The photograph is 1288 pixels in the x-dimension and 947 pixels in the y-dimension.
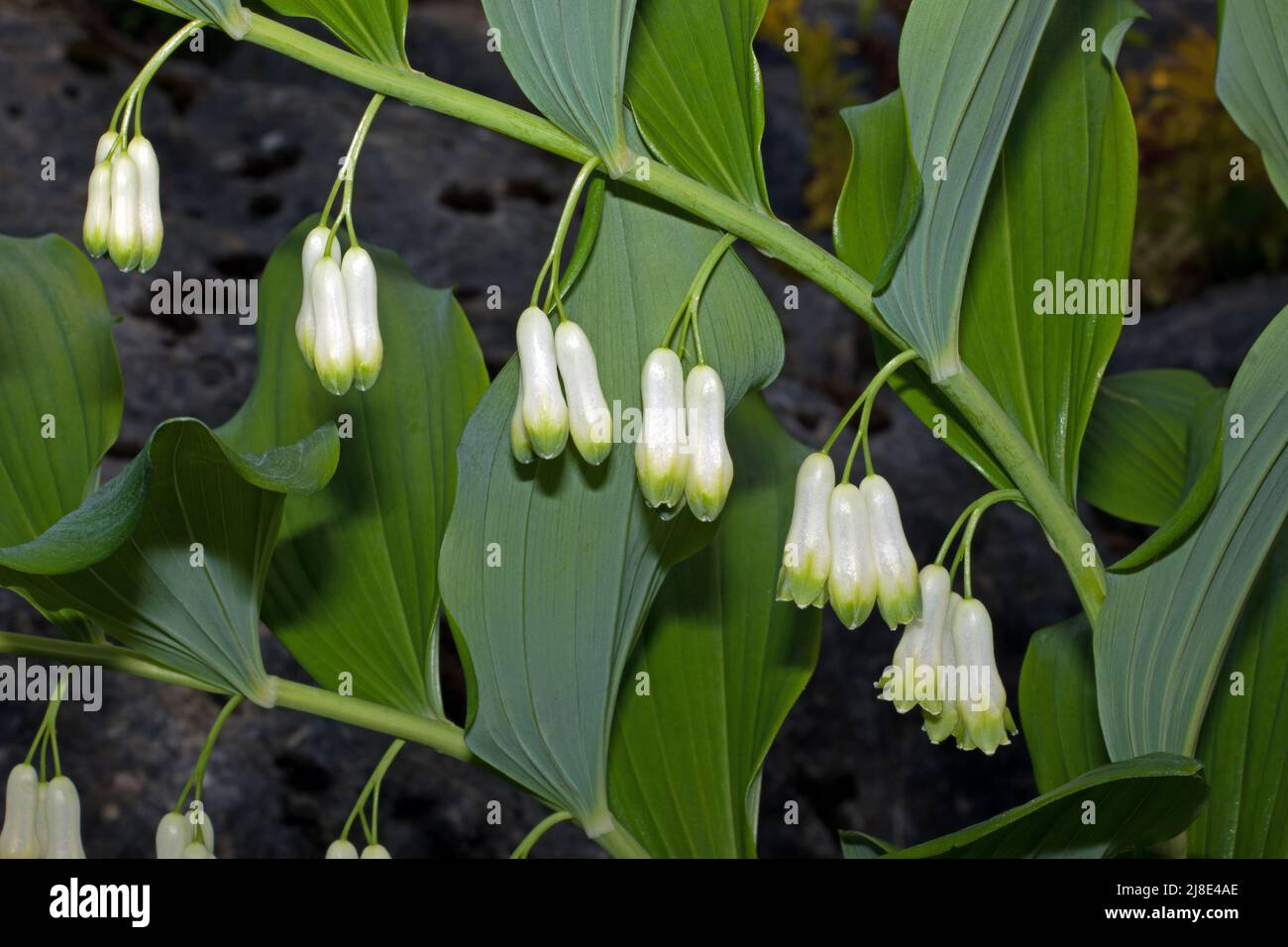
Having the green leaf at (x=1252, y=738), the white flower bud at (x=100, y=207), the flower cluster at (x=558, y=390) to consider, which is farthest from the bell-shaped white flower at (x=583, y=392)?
the green leaf at (x=1252, y=738)

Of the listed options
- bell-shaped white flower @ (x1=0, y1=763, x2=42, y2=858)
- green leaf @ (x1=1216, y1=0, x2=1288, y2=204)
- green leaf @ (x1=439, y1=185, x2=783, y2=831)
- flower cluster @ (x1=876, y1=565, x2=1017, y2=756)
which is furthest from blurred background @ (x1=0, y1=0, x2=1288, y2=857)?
green leaf @ (x1=1216, y1=0, x2=1288, y2=204)

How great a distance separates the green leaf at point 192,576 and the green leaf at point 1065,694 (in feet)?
2.41

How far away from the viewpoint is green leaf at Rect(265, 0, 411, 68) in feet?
2.80

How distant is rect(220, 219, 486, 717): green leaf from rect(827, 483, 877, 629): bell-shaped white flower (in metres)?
0.41

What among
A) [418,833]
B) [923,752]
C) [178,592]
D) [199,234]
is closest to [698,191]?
[178,592]

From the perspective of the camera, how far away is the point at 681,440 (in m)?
0.85

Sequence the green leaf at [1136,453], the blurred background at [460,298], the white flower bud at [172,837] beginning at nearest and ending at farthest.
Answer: the white flower bud at [172,837] → the green leaf at [1136,453] → the blurred background at [460,298]

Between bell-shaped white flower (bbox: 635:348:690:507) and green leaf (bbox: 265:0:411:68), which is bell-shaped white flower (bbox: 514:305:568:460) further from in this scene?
green leaf (bbox: 265:0:411:68)

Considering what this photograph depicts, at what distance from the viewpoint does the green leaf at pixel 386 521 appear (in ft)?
3.70

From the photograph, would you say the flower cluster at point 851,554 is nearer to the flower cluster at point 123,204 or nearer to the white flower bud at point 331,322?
the white flower bud at point 331,322

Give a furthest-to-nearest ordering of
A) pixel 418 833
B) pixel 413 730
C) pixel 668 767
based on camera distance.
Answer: pixel 418 833 → pixel 668 767 → pixel 413 730

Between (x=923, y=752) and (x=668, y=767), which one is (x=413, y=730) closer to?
(x=668, y=767)
